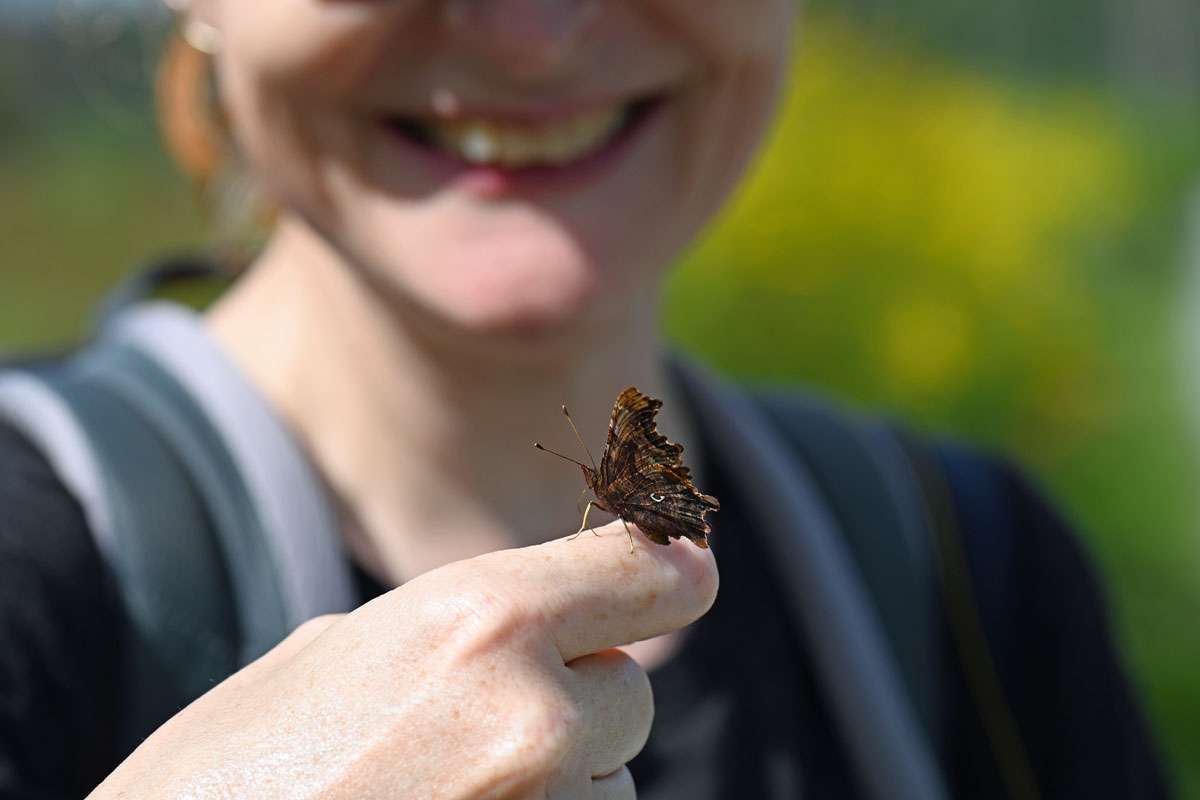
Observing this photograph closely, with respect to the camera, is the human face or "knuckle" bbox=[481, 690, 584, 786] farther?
the human face

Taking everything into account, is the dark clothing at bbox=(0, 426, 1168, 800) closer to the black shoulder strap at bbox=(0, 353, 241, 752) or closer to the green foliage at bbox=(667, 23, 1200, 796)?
the black shoulder strap at bbox=(0, 353, 241, 752)

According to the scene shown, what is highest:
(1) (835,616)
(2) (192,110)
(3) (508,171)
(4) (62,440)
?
(2) (192,110)

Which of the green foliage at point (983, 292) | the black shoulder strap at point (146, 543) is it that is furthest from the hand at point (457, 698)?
the green foliage at point (983, 292)

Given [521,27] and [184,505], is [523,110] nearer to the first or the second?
[521,27]

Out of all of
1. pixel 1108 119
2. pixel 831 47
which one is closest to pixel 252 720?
pixel 831 47

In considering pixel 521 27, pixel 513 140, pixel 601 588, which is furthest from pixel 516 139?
pixel 601 588

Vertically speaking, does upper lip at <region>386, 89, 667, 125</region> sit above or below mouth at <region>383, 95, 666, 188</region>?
above

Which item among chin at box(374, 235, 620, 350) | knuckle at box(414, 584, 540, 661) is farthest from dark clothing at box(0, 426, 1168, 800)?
knuckle at box(414, 584, 540, 661)
